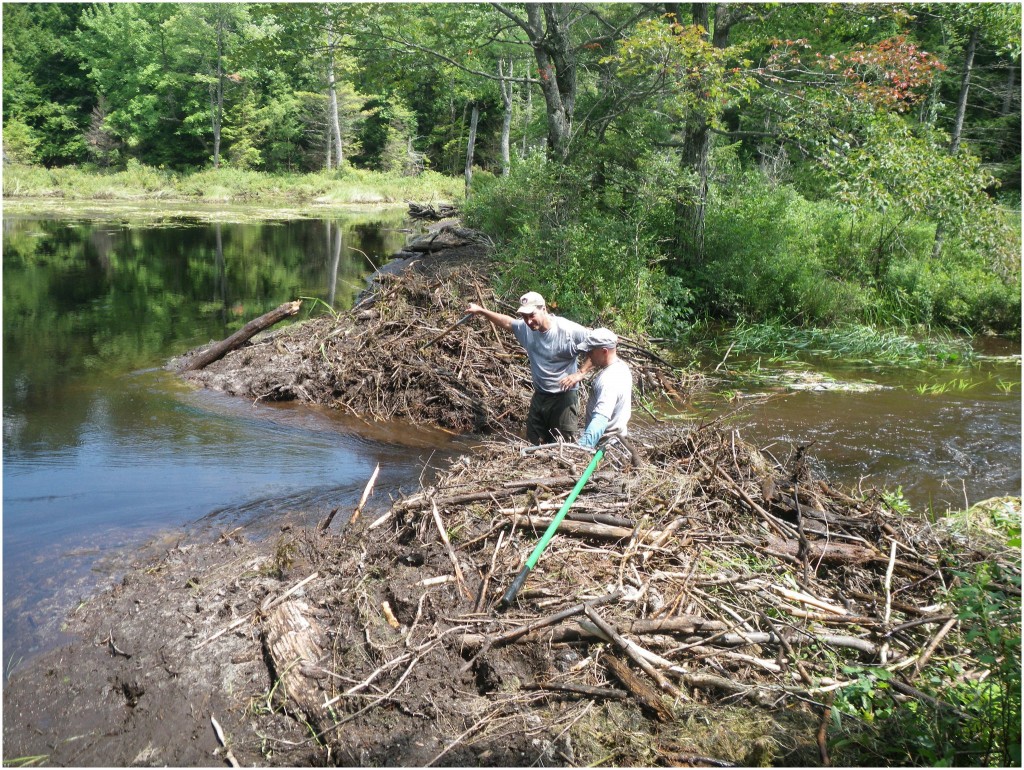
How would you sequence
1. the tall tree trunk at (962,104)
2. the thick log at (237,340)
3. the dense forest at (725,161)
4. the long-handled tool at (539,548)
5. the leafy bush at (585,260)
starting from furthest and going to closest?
the tall tree trunk at (962,104)
the dense forest at (725,161)
the leafy bush at (585,260)
the thick log at (237,340)
the long-handled tool at (539,548)

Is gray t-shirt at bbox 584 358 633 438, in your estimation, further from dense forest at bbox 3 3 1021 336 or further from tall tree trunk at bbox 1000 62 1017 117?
tall tree trunk at bbox 1000 62 1017 117

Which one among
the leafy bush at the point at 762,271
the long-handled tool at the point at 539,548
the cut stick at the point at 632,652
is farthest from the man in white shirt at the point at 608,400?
the leafy bush at the point at 762,271

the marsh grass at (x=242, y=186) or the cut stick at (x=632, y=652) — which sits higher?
the marsh grass at (x=242, y=186)

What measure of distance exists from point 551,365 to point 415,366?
326 centimetres

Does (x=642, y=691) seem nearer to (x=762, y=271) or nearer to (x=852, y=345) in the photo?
(x=852, y=345)

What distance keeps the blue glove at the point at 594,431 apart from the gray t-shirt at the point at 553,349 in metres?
1.08

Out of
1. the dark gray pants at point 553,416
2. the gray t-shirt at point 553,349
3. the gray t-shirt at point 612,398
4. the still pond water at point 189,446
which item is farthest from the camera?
the dark gray pants at point 553,416

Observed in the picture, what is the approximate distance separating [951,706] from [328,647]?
3.03 metres

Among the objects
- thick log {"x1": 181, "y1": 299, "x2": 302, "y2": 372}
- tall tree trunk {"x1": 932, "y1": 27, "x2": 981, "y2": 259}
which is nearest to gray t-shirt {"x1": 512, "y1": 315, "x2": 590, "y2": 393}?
thick log {"x1": 181, "y1": 299, "x2": 302, "y2": 372}

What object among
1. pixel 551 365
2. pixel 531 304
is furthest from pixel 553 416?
pixel 531 304

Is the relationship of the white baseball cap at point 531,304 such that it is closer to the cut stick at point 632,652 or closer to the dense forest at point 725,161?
the cut stick at point 632,652

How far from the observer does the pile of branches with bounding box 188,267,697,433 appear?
944 centimetres

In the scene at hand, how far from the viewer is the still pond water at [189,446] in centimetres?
602

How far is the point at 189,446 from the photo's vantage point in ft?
27.1
